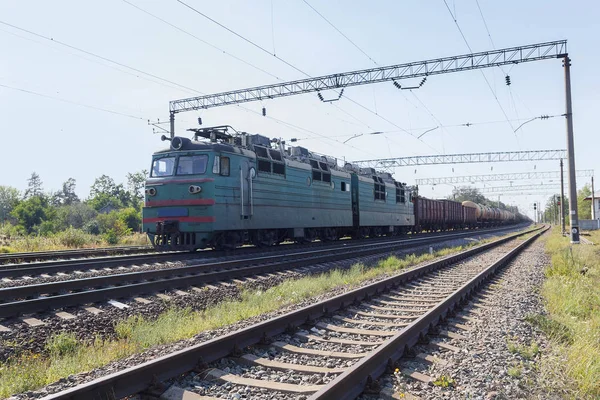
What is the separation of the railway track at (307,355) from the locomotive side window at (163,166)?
26.3 feet

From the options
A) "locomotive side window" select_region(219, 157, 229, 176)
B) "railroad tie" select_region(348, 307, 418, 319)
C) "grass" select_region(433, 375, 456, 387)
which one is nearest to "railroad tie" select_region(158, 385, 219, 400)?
"grass" select_region(433, 375, 456, 387)

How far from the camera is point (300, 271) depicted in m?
11.4

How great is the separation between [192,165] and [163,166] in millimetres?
1105

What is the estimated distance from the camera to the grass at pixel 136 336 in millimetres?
4254

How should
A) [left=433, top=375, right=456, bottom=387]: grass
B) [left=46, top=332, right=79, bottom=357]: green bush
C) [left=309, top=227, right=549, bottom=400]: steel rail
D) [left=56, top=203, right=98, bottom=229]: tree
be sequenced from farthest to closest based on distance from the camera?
[left=56, top=203, right=98, bottom=229]: tree < [left=46, top=332, right=79, bottom=357]: green bush < [left=433, top=375, right=456, bottom=387]: grass < [left=309, top=227, right=549, bottom=400]: steel rail

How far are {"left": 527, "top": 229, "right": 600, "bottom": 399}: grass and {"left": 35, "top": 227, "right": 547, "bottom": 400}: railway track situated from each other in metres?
1.21

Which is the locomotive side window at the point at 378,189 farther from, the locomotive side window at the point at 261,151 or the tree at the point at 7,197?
the tree at the point at 7,197

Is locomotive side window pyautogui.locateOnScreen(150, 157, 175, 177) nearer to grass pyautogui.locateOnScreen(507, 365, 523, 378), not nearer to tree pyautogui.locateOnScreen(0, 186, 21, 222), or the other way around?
grass pyautogui.locateOnScreen(507, 365, 523, 378)

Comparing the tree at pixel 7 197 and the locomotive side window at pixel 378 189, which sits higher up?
the tree at pixel 7 197

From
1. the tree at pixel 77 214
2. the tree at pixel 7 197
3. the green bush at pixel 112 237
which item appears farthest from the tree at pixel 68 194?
the green bush at pixel 112 237

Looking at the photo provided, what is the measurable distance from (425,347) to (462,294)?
9.31 ft

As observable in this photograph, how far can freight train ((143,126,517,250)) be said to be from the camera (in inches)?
508

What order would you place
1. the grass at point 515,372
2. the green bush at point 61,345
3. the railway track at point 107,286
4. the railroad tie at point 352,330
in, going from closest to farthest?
1. the grass at point 515,372
2. the green bush at point 61,345
3. the railroad tie at point 352,330
4. the railway track at point 107,286

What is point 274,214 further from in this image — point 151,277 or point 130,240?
point 130,240
